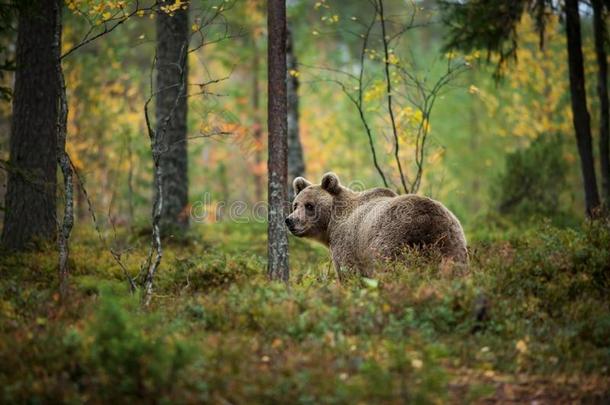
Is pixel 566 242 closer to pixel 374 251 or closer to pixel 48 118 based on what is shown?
pixel 374 251


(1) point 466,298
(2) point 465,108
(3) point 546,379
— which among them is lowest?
(3) point 546,379

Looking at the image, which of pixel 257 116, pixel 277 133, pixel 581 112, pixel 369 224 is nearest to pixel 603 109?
pixel 581 112

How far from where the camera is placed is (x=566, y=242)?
9.78m

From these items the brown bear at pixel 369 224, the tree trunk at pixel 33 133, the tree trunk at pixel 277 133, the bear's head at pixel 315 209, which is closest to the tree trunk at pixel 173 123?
the tree trunk at pixel 33 133

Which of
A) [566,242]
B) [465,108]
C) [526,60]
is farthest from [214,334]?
[465,108]

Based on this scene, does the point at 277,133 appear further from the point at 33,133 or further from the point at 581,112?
the point at 581,112

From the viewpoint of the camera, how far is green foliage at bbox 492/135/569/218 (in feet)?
61.2

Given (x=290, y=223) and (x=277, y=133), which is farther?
(x=290, y=223)

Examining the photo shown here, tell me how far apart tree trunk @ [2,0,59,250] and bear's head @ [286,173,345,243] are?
4.62 m

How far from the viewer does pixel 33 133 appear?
44.8 ft

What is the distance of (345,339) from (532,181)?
42.1 ft

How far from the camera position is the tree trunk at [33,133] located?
13.4 m

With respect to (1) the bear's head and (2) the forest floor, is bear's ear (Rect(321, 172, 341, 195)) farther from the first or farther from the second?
(2) the forest floor

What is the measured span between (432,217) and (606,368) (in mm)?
3539
